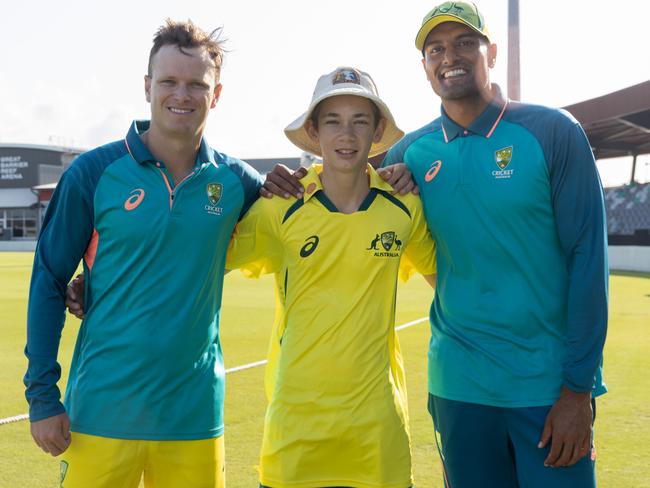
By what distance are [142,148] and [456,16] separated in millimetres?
1580

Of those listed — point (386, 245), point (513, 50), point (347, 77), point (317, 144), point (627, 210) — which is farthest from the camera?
point (627, 210)

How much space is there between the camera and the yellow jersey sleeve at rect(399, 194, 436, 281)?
3.50 meters

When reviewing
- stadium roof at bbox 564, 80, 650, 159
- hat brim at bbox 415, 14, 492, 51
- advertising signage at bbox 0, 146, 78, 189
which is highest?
advertising signage at bbox 0, 146, 78, 189

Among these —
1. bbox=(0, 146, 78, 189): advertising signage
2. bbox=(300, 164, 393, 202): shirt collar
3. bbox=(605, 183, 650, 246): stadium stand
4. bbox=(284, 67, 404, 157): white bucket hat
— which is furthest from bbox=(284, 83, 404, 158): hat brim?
bbox=(0, 146, 78, 189): advertising signage

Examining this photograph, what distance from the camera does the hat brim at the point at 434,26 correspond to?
3.41 m

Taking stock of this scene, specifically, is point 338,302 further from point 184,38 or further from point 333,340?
point 184,38

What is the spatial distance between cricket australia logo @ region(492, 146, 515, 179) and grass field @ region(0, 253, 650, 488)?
2.21 meters

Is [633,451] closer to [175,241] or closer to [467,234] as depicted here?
[467,234]

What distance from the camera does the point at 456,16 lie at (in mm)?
3404

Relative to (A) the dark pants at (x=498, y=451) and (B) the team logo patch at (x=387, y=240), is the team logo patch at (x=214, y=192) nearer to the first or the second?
(B) the team logo patch at (x=387, y=240)

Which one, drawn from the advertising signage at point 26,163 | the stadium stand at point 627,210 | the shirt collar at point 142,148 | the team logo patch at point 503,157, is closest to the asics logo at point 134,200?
the shirt collar at point 142,148

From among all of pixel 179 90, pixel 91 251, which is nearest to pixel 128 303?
pixel 91 251

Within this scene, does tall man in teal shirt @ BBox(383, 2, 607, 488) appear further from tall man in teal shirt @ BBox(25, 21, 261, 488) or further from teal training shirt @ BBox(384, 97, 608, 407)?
tall man in teal shirt @ BBox(25, 21, 261, 488)

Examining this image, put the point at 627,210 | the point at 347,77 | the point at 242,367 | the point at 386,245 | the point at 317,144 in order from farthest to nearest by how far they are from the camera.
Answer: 1. the point at 627,210
2. the point at 242,367
3. the point at 317,144
4. the point at 347,77
5. the point at 386,245
